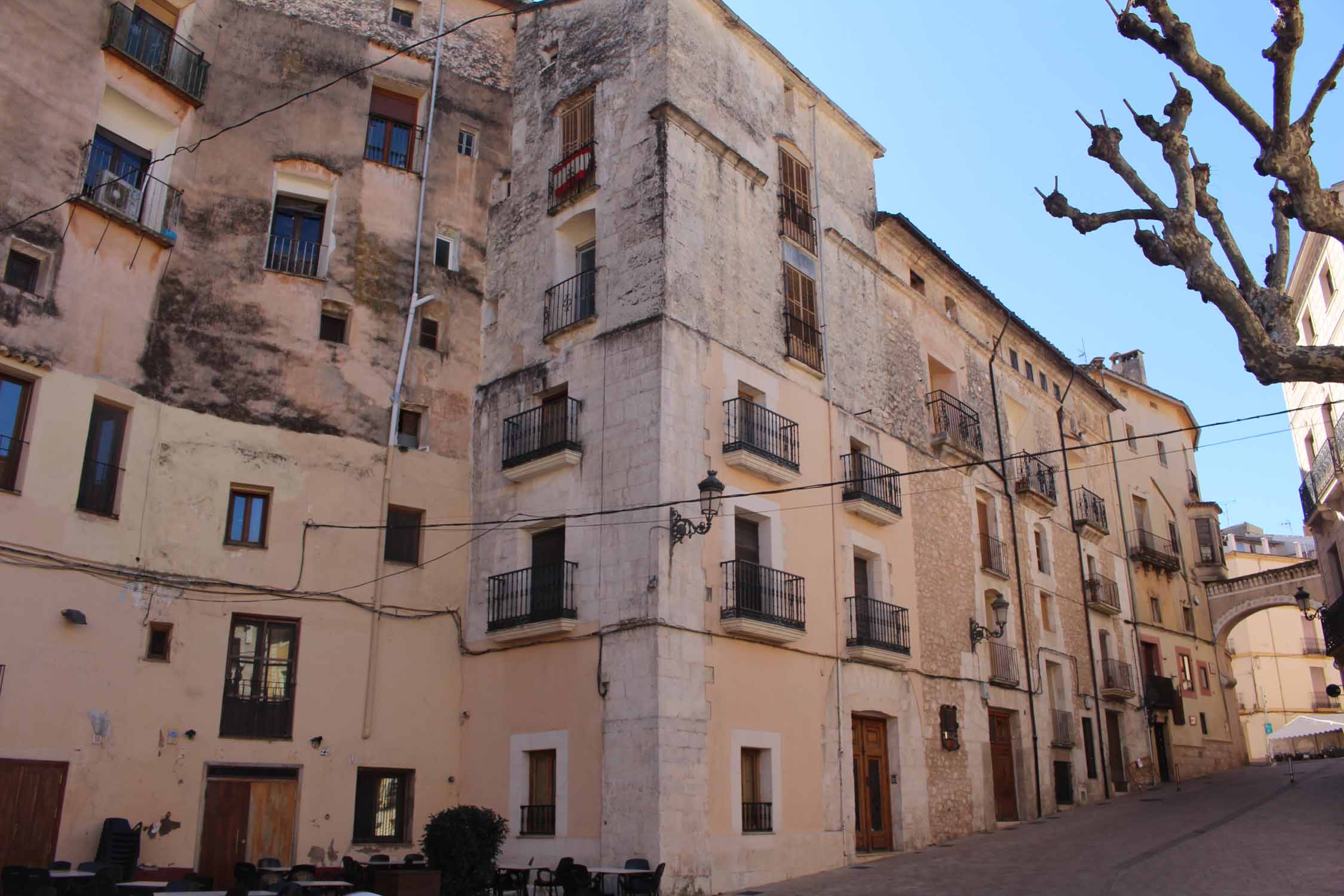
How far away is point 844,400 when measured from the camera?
20.4 m

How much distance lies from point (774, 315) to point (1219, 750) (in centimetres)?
2525

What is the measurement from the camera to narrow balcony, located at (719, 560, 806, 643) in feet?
52.4

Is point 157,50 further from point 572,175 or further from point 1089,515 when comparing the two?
point 1089,515

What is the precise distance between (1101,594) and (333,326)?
21321 millimetres

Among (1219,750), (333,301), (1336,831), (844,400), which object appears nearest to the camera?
(1336,831)

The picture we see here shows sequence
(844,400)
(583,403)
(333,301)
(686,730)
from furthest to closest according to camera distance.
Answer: (844,400) < (333,301) < (583,403) < (686,730)

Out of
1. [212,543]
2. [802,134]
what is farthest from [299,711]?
[802,134]

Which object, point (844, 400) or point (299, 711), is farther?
point (844, 400)

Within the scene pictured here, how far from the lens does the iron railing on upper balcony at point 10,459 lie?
14555 mm

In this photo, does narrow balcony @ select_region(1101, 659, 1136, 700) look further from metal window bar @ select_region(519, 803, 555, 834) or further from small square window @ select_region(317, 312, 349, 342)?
small square window @ select_region(317, 312, 349, 342)

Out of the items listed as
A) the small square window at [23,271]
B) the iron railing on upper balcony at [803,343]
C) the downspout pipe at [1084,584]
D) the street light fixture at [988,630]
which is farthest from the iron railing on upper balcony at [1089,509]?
the small square window at [23,271]

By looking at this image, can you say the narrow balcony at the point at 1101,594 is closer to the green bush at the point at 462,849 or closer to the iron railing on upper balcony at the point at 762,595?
the iron railing on upper balcony at the point at 762,595

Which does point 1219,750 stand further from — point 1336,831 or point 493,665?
point 493,665

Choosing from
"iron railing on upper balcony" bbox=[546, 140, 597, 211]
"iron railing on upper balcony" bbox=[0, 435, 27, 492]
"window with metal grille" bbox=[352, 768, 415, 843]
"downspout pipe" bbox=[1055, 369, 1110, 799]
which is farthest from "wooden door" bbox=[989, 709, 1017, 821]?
"iron railing on upper balcony" bbox=[0, 435, 27, 492]
